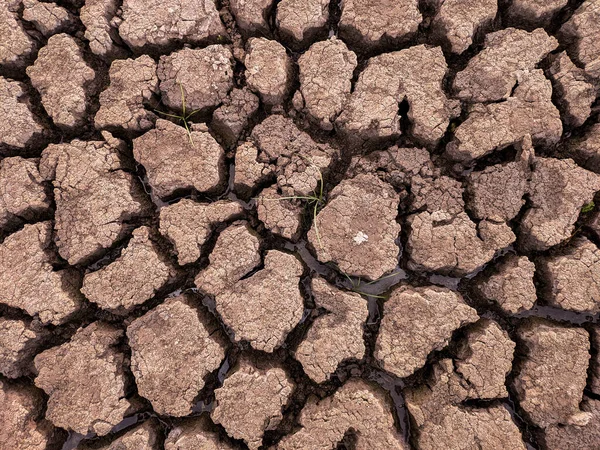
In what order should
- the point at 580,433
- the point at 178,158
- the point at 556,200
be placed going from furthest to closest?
the point at 178,158, the point at 556,200, the point at 580,433

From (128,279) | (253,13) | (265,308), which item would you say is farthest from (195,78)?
(265,308)

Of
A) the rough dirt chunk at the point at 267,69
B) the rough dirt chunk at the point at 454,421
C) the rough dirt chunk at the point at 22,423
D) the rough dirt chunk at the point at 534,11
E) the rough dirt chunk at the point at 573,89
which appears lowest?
the rough dirt chunk at the point at 22,423

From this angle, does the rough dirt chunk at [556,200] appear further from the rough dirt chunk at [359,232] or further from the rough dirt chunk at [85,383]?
the rough dirt chunk at [85,383]

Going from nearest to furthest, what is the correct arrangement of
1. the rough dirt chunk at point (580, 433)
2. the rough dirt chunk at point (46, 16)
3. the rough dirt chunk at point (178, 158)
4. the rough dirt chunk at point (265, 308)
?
the rough dirt chunk at point (580, 433), the rough dirt chunk at point (265, 308), the rough dirt chunk at point (178, 158), the rough dirt chunk at point (46, 16)

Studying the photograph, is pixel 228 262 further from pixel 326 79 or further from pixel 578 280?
pixel 578 280

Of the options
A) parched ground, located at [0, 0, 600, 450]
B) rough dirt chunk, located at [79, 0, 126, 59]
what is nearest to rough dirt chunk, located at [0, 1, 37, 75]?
parched ground, located at [0, 0, 600, 450]

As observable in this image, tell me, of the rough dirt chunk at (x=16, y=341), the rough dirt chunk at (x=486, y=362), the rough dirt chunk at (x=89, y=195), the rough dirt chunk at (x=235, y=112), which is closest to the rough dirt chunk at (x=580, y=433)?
the rough dirt chunk at (x=486, y=362)
